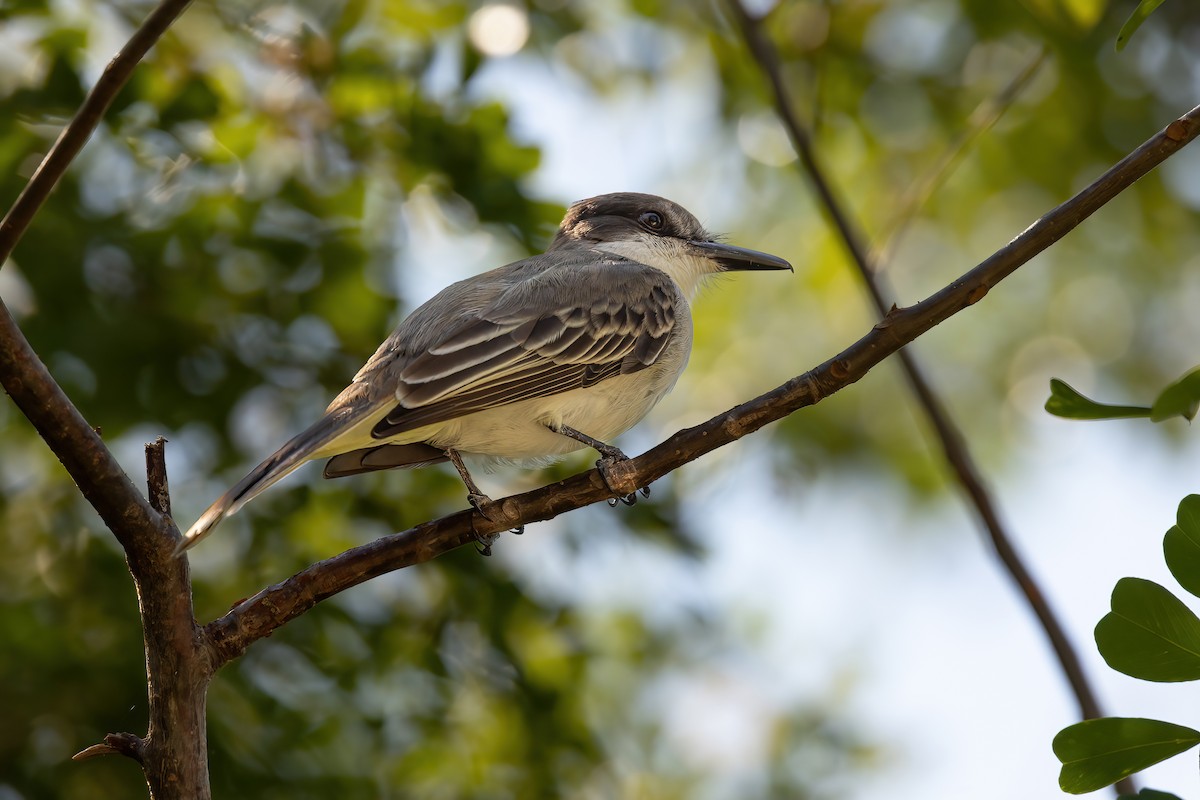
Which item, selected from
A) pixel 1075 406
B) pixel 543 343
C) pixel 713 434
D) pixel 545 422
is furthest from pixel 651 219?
pixel 1075 406

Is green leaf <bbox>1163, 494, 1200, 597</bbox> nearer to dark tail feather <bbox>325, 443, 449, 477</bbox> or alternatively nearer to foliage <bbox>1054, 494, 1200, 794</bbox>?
foliage <bbox>1054, 494, 1200, 794</bbox>

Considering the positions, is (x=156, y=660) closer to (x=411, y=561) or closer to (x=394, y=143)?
(x=411, y=561)

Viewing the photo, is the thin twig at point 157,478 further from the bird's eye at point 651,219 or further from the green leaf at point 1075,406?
the bird's eye at point 651,219

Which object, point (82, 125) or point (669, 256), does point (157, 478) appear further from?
point (669, 256)

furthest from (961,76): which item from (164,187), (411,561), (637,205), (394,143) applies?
(411,561)

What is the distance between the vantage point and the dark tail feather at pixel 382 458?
14.6ft

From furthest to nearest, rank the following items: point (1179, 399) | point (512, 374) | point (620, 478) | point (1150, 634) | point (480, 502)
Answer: point (512, 374)
point (480, 502)
point (620, 478)
point (1150, 634)
point (1179, 399)

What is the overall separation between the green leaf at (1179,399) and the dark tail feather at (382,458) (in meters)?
3.05

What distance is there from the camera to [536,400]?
14.6 feet

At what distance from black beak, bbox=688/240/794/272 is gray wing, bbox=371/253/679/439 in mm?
507

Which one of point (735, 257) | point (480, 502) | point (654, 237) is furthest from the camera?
point (654, 237)

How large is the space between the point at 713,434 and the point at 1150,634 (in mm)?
1378

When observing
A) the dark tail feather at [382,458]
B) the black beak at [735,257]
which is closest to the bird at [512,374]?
the dark tail feather at [382,458]

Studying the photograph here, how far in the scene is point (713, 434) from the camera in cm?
324
